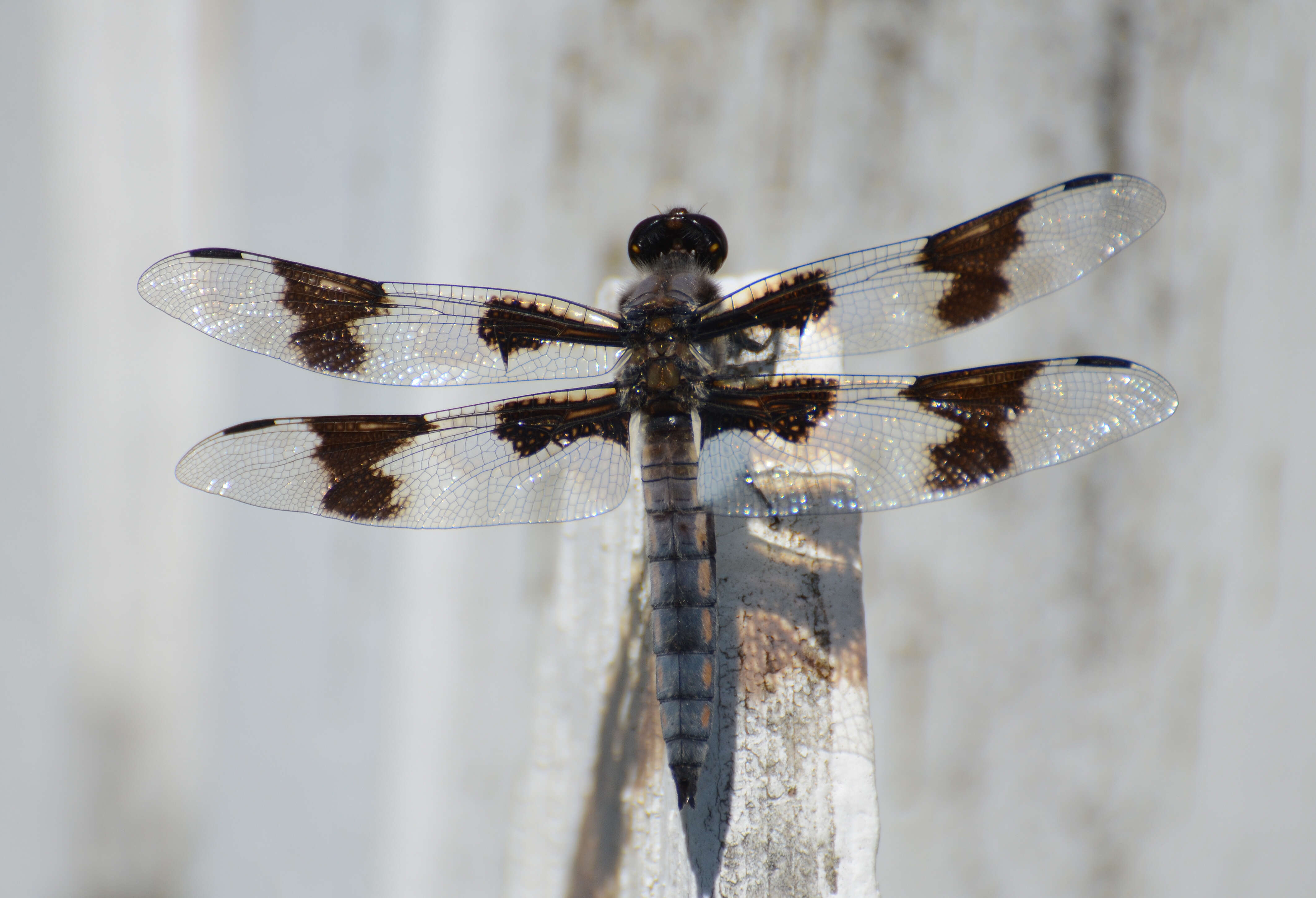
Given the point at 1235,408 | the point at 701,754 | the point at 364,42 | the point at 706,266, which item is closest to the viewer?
the point at 701,754

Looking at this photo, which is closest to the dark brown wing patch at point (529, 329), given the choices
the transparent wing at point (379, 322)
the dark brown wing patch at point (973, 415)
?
the transparent wing at point (379, 322)

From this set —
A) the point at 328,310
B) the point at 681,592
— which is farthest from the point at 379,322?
the point at 681,592

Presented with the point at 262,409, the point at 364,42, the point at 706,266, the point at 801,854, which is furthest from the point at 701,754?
the point at 364,42

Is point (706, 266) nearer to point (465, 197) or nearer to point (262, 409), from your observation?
point (465, 197)

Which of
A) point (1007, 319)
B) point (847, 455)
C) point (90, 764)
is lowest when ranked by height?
point (90, 764)

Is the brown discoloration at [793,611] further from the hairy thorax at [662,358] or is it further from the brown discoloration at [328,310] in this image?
the brown discoloration at [328,310]

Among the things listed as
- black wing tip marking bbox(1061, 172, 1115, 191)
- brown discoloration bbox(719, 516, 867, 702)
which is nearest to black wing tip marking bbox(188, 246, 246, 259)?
brown discoloration bbox(719, 516, 867, 702)

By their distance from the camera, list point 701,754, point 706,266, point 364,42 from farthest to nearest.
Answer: point 364,42, point 706,266, point 701,754

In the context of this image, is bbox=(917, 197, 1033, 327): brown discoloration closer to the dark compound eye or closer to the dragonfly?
the dragonfly
